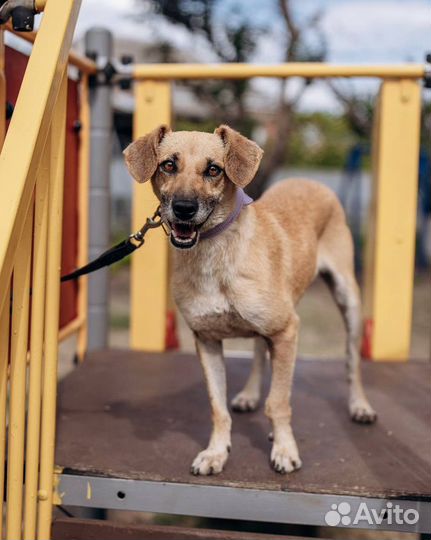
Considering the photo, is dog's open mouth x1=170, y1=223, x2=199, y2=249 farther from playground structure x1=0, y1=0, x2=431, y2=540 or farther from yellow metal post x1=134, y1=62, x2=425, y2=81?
yellow metal post x1=134, y1=62, x2=425, y2=81

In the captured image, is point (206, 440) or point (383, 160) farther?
point (383, 160)

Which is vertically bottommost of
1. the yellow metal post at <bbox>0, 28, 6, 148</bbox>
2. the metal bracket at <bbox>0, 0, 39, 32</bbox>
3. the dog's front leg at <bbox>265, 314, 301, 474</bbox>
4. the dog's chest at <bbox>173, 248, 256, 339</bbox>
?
the dog's front leg at <bbox>265, 314, 301, 474</bbox>

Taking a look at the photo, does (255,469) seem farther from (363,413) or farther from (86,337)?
(86,337)

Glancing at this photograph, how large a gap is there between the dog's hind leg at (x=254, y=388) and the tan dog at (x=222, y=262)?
590 mm

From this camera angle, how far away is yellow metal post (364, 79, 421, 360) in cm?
462

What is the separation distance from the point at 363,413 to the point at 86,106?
268 cm

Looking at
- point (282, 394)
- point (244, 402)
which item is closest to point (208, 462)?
point (282, 394)

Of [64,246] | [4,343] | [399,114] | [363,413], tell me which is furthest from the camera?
[399,114]

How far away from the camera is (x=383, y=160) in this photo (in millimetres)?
4664

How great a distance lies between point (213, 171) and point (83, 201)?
217cm

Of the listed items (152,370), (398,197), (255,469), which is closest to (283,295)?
(255,469)

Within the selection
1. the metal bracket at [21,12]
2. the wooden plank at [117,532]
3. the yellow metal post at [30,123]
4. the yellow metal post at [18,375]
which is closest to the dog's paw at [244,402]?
the wooden plank at [117,532]

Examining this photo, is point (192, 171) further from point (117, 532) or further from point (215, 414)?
point (117, 532)

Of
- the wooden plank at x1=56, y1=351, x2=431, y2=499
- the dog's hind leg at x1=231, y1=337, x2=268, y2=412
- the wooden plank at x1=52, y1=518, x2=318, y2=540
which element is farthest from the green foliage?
the wooden plank at x1=52, y1=518, x2=318, y2=540
